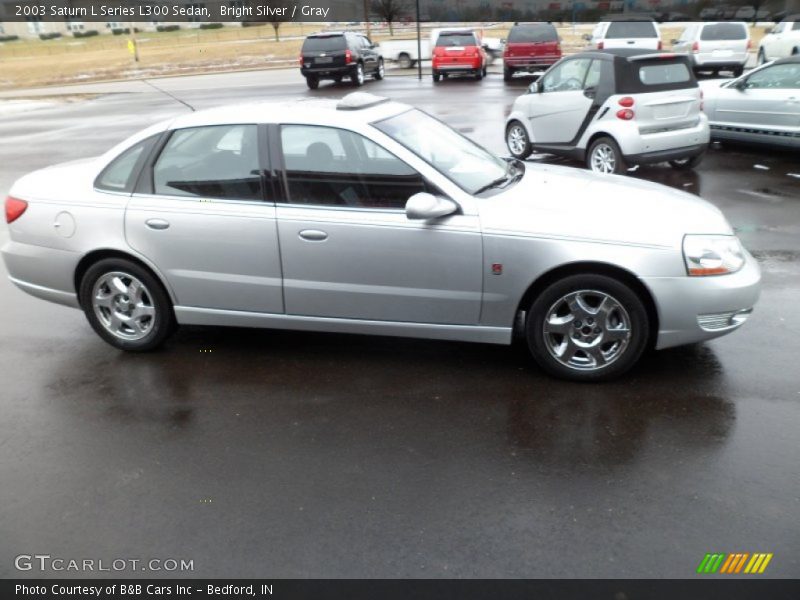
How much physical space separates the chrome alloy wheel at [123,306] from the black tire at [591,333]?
8.64 feet

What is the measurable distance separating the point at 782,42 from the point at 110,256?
23.3 meters

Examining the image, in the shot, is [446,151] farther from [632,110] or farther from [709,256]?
[632,110]

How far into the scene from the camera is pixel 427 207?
4.33 m

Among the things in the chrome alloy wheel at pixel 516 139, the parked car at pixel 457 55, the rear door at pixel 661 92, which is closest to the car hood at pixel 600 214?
the rear door at pixel 661 92

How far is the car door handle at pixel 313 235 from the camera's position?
15.1 feet

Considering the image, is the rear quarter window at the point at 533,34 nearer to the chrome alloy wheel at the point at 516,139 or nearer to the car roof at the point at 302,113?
the chrome alloy wheel at the point at 516,139

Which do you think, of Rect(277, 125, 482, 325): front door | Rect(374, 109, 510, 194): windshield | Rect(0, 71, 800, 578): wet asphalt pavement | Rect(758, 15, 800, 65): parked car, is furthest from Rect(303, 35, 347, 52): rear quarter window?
Rect(277, 125, 482, 325): front door

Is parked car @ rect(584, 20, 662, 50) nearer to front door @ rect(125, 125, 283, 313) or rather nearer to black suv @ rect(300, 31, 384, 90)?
black suv @ rect(300, 31, 384, 90)

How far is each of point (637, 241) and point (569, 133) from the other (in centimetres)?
648

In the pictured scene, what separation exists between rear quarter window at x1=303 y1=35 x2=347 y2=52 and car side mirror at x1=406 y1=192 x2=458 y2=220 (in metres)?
22.7

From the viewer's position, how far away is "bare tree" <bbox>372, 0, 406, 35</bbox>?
48156mm

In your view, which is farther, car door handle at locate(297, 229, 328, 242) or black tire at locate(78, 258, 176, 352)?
black tire at locate(78, 258, 176, 352)
